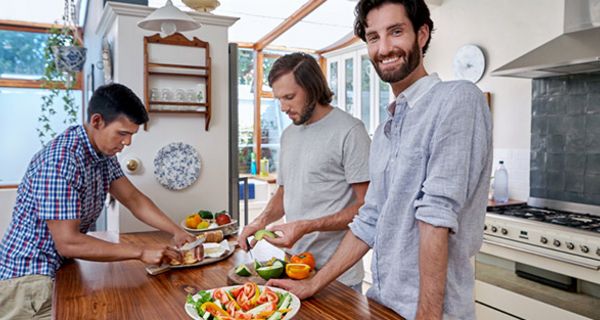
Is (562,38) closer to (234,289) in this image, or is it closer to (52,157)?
(234,289)

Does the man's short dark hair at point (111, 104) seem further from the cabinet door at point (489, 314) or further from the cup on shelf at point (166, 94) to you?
the cabinet door at point (489, 314)

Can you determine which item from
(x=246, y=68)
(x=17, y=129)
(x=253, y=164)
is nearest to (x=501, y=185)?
(x=253, y=164)

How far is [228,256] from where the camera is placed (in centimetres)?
199

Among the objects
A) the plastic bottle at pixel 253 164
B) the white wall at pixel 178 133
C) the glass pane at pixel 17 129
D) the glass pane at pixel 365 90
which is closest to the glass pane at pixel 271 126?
the plastic bottle at pixel 253 164

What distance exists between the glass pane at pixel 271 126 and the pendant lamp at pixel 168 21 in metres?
3.72

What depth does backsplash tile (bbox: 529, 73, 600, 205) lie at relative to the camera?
3070 mm

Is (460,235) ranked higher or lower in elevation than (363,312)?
higher

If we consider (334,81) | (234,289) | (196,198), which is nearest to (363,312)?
(234,289)

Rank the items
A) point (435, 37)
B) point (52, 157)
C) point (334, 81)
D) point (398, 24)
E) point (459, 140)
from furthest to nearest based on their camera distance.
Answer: point (334, 81) < point (435, 37) < point (52, 157) < point (398, 24) < point (459, 140)

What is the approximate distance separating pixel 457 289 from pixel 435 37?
3305 millimetres

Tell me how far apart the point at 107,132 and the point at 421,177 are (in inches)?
53.3

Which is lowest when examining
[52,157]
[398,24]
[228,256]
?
[228,256]

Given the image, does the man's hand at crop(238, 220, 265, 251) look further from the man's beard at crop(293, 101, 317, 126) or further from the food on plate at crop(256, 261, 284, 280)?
the man's beard at crop(293, 101, 317, 126)

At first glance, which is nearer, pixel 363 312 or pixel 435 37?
pixel 363 312
